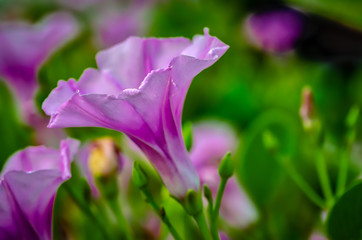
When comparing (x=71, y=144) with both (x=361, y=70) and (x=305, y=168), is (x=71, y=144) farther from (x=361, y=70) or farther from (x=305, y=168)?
(x=361, y=70)

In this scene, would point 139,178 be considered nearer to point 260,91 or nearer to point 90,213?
point 90,213

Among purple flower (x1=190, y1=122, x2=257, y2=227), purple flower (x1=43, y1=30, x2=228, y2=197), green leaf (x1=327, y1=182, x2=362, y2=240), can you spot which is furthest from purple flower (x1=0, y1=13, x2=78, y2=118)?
→ green leaf (x1=327, y1=182, x2=362, y2=240)

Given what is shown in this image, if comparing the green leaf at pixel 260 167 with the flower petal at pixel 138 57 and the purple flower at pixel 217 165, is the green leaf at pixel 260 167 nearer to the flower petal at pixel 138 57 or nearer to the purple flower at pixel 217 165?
the purple flower at pixel 217 165

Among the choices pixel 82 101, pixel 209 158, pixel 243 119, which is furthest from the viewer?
pixel 243 119

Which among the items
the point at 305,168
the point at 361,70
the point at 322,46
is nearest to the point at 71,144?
the point at 305,168

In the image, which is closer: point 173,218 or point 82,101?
point 82,101

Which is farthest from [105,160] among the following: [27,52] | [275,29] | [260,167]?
[275,29]
